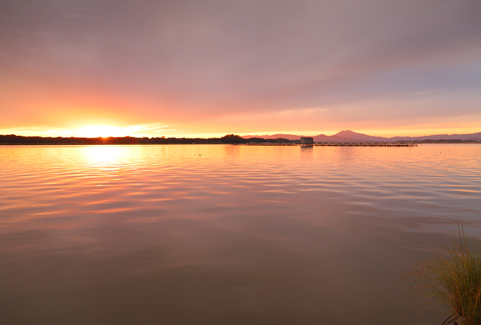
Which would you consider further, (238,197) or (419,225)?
(238,197)

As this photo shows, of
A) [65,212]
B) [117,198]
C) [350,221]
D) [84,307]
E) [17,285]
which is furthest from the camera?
[117,198]

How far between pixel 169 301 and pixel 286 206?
31.4 feet

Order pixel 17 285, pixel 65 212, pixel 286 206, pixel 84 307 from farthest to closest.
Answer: pixel 286 206 → pixel 65 212 → pixel 17 285 → pixel 84 307

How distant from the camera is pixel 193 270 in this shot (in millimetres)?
7355

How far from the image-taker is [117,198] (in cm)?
1684

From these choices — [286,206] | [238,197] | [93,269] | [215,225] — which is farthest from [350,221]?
[93,269]

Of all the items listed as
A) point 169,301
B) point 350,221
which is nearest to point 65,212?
point 169,301

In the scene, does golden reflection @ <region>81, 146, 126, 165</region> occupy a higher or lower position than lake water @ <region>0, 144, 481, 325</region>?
lower

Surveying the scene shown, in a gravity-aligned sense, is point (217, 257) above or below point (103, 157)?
above

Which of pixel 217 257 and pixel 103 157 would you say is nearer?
pixel 217 257

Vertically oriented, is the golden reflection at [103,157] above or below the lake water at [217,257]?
below

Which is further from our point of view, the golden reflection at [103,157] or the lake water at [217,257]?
the golden reflection at [103,157]

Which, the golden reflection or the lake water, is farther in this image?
the golden reflection

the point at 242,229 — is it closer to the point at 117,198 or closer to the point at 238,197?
the point at 238,197
